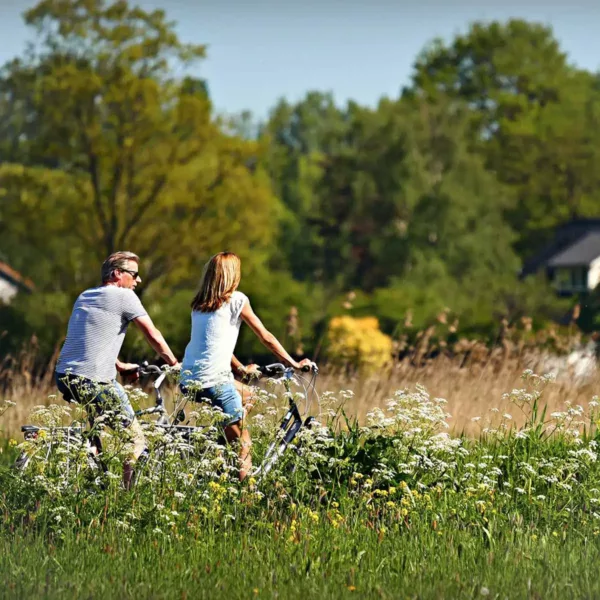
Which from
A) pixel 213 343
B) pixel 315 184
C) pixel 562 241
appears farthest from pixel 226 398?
pixel 562 241

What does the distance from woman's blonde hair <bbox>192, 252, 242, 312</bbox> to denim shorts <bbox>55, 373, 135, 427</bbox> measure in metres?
0.75

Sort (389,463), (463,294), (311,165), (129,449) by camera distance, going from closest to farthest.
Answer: (129,449) < (389,463) < (463,294) < (311,165)

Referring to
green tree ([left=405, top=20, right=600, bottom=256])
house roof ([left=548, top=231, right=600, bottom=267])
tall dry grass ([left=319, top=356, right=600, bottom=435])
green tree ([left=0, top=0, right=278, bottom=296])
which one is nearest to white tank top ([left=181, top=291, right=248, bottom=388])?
tall dry grass ([left=319, top=356, right=600, bottom=435])

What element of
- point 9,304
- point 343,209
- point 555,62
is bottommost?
point 9,304

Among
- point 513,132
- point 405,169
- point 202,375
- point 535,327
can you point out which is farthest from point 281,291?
point 513,132

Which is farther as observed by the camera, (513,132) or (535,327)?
(513,132)

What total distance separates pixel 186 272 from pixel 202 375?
2637 centimetres

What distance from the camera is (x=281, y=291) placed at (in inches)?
949

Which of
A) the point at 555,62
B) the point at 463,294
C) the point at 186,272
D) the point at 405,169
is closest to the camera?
the point at 186,272

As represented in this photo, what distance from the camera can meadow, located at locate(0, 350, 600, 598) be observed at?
543cm

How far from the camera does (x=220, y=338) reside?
7195 millimetres

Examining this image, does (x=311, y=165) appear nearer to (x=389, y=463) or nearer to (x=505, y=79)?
(x=505, y=79)

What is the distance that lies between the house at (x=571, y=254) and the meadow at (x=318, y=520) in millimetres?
47502

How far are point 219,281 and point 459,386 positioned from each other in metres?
4.16
